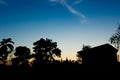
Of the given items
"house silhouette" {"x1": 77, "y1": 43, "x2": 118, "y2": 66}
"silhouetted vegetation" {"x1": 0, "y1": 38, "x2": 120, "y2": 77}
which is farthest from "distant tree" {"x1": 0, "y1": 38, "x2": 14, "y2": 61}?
"house silhouette" {"x1": 77, "y1": 43, "x2": 118, "y2": 66}

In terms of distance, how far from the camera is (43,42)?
277 feet

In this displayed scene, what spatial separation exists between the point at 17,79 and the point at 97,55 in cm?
3328

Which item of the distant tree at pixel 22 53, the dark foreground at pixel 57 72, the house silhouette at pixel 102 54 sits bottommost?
the dark foreground at pixel 57 72

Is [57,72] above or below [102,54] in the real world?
below

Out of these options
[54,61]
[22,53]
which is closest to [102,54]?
[54,61]

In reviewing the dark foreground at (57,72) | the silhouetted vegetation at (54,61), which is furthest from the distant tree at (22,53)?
the dark foreground at (57,72)

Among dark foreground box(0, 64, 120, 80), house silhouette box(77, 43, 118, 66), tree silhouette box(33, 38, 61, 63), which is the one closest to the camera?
dark foreground box(0, 64, 120, 80)

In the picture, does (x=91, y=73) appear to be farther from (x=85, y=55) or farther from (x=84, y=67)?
(x=85, y=55)

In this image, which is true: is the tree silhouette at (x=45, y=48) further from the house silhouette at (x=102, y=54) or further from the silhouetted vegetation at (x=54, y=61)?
the house silhouette at (x=102, y=54)

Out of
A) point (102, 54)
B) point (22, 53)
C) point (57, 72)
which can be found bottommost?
point (57, 72)

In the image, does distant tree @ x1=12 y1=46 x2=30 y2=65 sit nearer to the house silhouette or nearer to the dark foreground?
the house silhouette

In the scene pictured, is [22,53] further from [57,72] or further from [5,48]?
[57,72]

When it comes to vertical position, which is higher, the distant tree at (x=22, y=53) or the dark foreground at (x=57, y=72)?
the distant tree at (x=22, y=53)

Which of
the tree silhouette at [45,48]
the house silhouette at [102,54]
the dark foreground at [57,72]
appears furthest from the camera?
the tree silhouette at [45,48]
